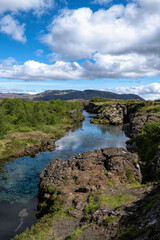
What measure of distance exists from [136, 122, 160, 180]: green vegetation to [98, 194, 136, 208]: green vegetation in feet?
47.2

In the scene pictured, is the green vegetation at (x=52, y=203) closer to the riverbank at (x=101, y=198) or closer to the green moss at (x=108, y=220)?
the riverbank at (x=101, y=198)

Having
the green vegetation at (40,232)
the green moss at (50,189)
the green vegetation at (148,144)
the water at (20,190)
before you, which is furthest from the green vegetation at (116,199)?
the green vegetation at (148,144)

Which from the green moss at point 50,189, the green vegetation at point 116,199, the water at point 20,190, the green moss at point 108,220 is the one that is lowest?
the water at point 20,190

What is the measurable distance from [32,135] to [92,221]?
2366 inches

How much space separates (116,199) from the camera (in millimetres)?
24875

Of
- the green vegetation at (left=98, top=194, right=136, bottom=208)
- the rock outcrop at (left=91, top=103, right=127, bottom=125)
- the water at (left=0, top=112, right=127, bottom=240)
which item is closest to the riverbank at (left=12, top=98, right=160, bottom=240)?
the green vegetation at (left=98, top=194, right=136, bottom=208)

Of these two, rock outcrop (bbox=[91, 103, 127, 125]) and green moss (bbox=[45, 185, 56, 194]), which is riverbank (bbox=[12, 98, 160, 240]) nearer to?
green moss (bbox=[45, 185, 56, 194])

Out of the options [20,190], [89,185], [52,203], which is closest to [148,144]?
[89,185]

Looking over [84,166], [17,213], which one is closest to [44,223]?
[17,213]

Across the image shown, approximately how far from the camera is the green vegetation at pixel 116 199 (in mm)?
23734

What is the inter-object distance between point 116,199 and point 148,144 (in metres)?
25.1

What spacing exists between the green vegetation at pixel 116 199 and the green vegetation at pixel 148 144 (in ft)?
47.2

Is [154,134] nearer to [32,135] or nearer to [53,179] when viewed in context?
[53,179]

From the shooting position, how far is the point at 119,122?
137625 mm
